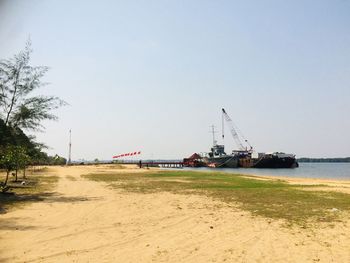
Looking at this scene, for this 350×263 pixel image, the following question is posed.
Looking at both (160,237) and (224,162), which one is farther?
(224,162)

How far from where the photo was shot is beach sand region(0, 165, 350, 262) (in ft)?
32.4

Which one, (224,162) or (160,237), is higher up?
(224,162)

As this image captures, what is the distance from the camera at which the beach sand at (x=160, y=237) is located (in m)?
9.88

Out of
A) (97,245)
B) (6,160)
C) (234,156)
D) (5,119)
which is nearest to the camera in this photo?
(97,245)

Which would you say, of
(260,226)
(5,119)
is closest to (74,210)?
(260,226)

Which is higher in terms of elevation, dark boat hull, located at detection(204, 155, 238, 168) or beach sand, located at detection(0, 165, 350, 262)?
dark boat hull, located at detection(204, 155, 238, 168)

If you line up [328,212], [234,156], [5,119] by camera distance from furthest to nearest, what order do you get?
[234,156]
[5,119]
[328,212]

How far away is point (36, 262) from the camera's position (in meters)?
9.14

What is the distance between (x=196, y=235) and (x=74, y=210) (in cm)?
762

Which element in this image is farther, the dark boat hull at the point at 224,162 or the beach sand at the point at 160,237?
the dark boat hull at the point at 224,162

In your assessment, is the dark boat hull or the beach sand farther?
the dark boat hull

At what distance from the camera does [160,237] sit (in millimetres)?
12117

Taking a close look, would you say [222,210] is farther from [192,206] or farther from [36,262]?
[36,262]

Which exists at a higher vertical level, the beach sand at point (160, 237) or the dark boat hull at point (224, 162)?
the dark boat hull at point (224, 162)
